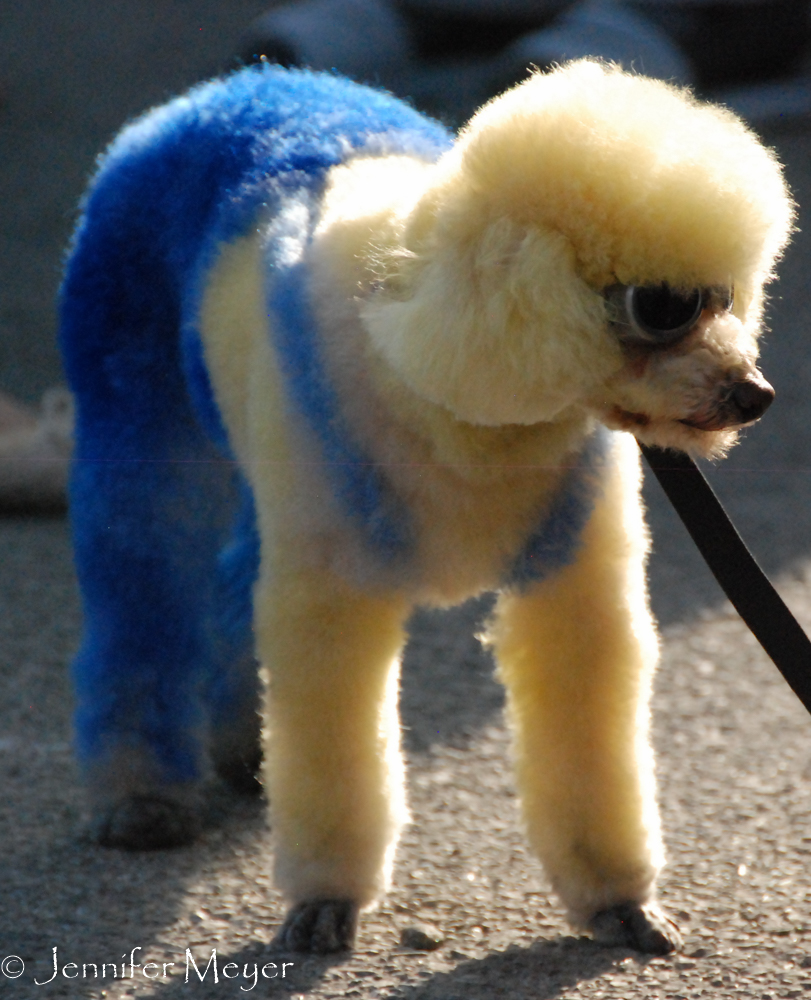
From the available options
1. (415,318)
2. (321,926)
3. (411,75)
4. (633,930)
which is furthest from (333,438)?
(411,75)

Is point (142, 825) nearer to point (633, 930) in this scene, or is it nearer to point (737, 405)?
point (633, 930)

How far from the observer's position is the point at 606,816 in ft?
7.10

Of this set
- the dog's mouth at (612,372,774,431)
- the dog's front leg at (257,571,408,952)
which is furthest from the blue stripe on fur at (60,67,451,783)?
the dog's mouth at (612,372,774,431)

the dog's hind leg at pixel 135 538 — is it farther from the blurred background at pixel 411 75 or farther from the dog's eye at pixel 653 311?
the blurred background at pixel 411 75

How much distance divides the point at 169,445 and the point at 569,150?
1184 millimetres

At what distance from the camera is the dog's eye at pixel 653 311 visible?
170cm

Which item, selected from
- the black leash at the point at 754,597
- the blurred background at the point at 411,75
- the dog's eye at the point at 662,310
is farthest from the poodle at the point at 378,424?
the blurred background at the point at 411,75

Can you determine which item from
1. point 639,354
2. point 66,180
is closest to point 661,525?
point 639,354

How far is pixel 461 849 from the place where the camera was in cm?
260

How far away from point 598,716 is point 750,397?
68cm

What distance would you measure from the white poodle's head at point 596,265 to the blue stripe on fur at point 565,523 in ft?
0.99

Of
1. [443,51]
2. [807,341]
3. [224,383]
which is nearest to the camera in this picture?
[224,383]

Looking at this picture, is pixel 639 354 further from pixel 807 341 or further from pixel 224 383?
pixel 807 341

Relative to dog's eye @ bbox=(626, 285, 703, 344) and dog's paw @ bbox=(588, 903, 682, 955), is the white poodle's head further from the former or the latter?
dog's paw @ bbox=(588, 903, 682, 955)
